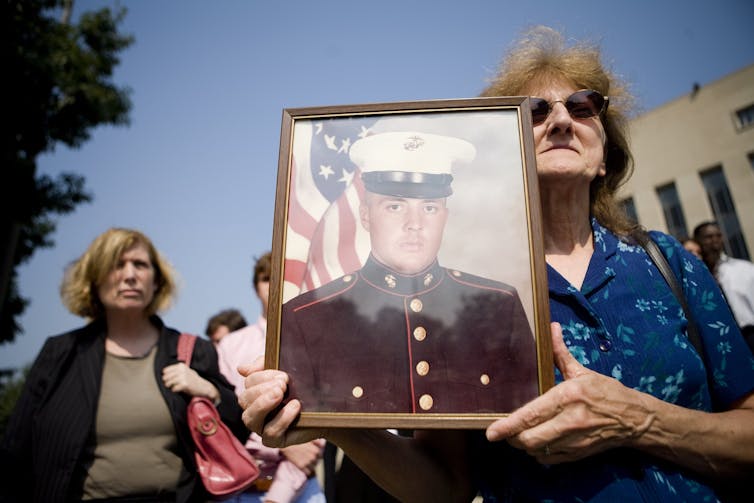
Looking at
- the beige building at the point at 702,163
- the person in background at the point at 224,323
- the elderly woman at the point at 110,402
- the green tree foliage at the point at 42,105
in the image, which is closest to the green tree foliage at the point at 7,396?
the green tree foliage at the point at 42,105

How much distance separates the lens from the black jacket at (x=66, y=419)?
88.7 inches

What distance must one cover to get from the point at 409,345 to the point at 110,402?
2.10 metres

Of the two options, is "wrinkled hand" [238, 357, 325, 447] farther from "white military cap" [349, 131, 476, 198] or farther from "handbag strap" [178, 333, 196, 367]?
"handbag strap" [178, 333, 196, 367]

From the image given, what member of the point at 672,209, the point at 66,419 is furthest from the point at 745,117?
the point at 66,419

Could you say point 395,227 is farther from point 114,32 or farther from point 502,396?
point 114,32

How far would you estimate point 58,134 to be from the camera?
10680 mm

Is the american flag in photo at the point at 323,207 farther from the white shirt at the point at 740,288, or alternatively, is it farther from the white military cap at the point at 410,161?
the white shirt at the point at 740,288

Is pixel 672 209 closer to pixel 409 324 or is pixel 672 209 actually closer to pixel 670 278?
pixel 670 278

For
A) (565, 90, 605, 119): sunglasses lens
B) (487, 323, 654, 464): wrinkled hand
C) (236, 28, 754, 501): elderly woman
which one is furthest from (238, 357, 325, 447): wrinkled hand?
(565, 90, 605, 119): sunglasses lens

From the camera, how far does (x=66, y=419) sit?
2.35 m

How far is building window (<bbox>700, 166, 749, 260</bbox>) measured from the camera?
774 inches

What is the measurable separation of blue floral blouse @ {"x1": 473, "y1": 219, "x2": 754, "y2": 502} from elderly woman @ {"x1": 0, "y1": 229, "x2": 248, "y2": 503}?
179cm

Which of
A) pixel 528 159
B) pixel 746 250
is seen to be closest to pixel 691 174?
pixel 746 250

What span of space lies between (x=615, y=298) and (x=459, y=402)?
620 mm
